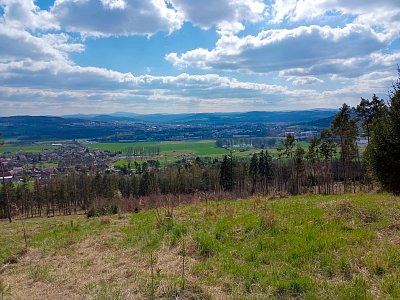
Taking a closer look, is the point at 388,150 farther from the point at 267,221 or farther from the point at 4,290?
the point at 4,290

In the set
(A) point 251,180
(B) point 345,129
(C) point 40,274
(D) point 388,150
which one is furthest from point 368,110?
(C) point 40,274

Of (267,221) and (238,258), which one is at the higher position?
(267,221)

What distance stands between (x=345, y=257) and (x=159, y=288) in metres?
3.58

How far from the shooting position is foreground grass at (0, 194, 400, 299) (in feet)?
19.2

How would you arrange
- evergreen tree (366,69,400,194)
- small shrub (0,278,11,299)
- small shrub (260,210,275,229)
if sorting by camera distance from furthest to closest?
evergreen tree (366,69,400,194) → small shrub (260,210,275,229) → small shrub (0,278,11,299)

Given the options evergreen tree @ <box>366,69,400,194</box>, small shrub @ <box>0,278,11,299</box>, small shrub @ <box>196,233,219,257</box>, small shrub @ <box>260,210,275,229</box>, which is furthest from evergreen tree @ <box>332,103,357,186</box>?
small shrub @ <box>0,278,11,299</box>

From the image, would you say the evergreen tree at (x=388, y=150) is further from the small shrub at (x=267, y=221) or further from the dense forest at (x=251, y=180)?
the dense forest at (x=251, y=180)

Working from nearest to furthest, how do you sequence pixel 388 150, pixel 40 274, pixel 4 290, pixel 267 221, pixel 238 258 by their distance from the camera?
pixel 4 290
pixel 238 258
pixel 40 274
pixel 267 221
pixel 388 150

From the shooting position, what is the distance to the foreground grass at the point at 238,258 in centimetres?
584

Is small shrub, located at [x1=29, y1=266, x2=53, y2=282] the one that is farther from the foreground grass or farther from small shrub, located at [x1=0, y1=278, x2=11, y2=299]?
small shrub, located at [x1=0, y1=278, x2=11, y2=299]

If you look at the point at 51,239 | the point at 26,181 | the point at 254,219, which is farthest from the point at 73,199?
the point at 254,219

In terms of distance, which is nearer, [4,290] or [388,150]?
[4,290]

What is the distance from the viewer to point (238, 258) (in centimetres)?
738

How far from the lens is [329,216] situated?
30.9 feet
